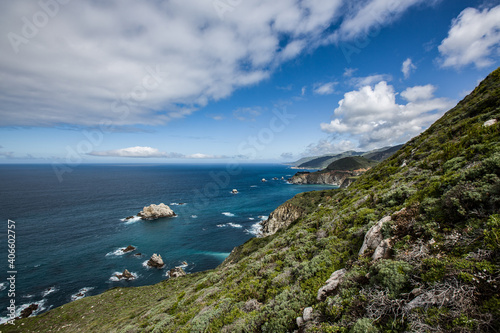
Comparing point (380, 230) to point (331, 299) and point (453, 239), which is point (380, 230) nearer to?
point (453, 239)

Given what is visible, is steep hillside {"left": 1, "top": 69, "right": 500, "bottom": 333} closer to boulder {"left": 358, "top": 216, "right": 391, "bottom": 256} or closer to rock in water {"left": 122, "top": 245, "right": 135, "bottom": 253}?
boulder {"left": 358, "top": 216, "right": 391, "bottom": 256}

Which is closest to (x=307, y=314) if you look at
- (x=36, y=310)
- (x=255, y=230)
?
(x=36, y=310)

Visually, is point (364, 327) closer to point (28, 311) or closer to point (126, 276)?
point (126, 276)

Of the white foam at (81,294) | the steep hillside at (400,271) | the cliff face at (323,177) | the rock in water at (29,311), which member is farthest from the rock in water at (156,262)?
the cliff face at (323,177)

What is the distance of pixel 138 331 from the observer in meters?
14.4

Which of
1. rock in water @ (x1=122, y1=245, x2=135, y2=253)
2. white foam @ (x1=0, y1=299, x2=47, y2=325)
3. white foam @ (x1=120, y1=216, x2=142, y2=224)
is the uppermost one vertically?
white foam @ (x1=120, y1=216, x2=142, y2=224)

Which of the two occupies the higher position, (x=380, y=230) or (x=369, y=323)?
(x=380, y=230)

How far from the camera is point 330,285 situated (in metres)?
7.77

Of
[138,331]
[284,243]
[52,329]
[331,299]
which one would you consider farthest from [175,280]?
[331,299]

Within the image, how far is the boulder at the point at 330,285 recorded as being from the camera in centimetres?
755

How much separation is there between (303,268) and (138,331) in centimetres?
1399

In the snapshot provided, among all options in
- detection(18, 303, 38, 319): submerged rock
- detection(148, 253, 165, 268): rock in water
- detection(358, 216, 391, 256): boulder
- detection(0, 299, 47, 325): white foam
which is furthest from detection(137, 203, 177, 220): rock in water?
detection(358, 216, 391, 256): boulder

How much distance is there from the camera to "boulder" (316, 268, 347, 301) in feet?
24.8

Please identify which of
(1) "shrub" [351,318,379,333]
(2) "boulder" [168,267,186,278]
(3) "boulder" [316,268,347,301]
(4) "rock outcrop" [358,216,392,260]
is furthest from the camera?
(2) "boulder" [168,267,186,278]
